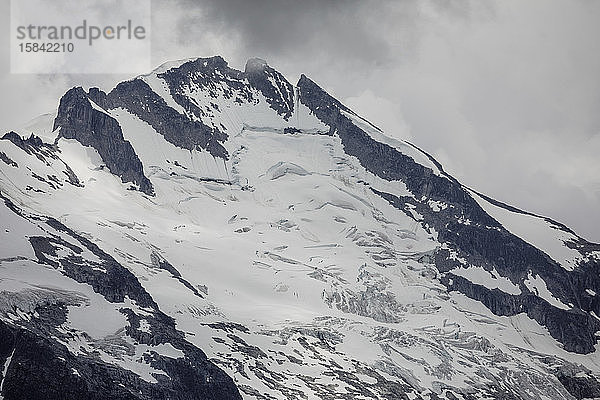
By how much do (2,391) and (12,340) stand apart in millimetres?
12813

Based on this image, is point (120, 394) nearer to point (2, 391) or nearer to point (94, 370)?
point (94, 370)

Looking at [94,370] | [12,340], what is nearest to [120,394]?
[94,370]

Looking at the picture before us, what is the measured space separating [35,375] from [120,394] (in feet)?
58.4

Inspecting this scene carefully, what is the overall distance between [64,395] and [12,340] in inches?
563

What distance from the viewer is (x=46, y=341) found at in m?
193

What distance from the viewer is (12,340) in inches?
7343

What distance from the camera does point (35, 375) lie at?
18275cm

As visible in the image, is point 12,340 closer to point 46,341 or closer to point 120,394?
point 46,341

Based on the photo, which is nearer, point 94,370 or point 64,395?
point 64,395

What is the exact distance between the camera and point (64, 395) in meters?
184

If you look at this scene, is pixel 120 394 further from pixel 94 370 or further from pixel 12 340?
pixel 12 340

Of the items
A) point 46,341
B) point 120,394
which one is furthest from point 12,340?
point 120,394

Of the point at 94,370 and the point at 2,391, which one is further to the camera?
the point at 94,370

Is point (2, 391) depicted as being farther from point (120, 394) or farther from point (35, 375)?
point (120, 394)
